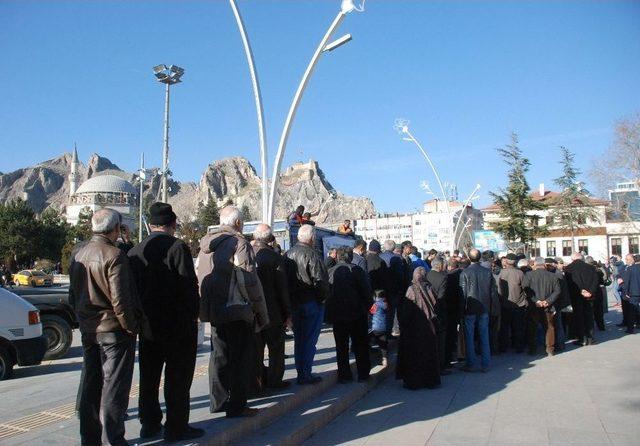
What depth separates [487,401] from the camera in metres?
6.92

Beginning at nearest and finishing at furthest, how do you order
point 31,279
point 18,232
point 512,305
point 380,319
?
point 380,319 → point 512,305 → point 31,279 → point 18,232

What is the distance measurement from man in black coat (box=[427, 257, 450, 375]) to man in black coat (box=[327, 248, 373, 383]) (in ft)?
4.19

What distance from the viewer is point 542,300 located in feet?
34.1

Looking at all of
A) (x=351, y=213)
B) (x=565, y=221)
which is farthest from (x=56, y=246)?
(x=351, y=213)

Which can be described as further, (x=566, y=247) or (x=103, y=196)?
(x=103, y=196)

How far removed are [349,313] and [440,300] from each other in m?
1.95

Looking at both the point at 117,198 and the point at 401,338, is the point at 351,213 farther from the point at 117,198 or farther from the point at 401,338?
the point at 401,338

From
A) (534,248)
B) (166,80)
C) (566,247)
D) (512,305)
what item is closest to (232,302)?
(512,305)

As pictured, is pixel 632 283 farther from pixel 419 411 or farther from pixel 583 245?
pixel 583 245

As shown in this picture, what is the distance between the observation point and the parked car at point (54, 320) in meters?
9.79

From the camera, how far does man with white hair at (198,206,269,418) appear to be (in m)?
4.89

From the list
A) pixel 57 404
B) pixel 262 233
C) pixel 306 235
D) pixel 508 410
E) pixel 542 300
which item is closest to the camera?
pixel 57 404

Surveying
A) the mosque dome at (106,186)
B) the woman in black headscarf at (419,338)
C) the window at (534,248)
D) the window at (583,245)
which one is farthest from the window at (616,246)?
the mosque dome at (106,186)

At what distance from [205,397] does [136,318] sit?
7.81 ft
